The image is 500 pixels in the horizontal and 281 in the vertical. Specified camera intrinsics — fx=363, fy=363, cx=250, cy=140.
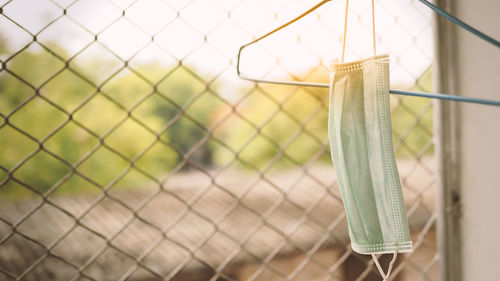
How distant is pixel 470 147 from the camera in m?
0.83

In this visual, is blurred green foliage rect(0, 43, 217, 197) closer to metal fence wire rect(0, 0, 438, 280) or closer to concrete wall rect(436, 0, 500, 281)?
metal fence wire rect(0, 0, 438, 280)

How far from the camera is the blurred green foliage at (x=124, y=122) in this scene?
2.58 feet

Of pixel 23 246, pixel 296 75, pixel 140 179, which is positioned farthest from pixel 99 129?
pixel 296 75

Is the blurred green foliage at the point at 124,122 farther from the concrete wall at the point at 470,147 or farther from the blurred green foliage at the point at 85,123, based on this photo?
the concrete wall at the point at 470,147

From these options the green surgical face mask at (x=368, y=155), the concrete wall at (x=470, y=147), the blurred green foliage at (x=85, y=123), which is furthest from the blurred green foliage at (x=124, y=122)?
the green surgical face mask at (x=368, y=155)

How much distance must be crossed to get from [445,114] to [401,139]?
Answer: 0.16m

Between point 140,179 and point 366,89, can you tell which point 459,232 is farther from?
point 140,179

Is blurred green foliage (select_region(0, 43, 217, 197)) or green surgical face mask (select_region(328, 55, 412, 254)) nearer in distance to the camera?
green surgical face mask (select_region(328, 55, 412, 254))

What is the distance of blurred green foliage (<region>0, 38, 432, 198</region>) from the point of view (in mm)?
785

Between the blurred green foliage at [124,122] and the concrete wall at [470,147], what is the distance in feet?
0.54

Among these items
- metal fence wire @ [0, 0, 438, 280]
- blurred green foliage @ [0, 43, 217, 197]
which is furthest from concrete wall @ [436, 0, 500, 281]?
blurred green foliage @ [0, 43, 217, 197]

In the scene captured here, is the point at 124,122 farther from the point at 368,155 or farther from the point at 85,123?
the point at 85,123

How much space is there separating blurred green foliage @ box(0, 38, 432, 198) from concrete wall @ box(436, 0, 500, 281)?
166mm

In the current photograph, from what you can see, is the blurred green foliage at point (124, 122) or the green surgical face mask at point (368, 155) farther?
the blurred green foliage at point (124, 122)
